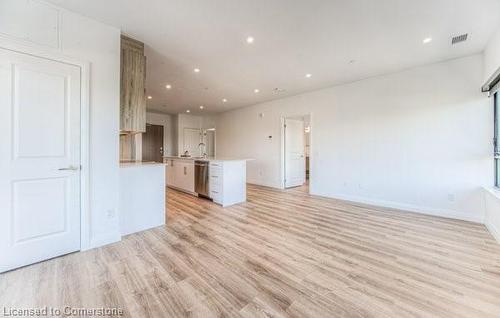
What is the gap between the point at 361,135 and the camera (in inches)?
180

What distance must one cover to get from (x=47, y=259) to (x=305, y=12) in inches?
151

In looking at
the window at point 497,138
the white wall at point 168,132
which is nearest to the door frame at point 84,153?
the window at point 497,138

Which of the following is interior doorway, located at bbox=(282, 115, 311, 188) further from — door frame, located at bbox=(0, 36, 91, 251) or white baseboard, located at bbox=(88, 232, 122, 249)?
door frame, located at bbox=(0, 36, 91, 251)

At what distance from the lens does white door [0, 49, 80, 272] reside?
1.95m

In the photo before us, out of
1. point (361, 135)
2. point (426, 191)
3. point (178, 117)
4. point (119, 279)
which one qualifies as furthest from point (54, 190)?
point (178, 117)

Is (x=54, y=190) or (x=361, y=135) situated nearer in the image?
(x=54, y=190)

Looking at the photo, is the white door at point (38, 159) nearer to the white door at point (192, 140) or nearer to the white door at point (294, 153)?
the white door at point (294, 153)

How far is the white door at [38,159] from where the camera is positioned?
6.41 ft

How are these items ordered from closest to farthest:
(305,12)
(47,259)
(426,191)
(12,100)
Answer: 1. (12,100)
2. (47,259)
3. (305,12)
4. (426,191)

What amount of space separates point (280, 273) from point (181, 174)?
4.37 meters

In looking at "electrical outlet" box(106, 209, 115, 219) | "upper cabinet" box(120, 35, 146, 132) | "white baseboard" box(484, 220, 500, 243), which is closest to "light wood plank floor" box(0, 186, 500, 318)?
"white baseboard" box(484, 220, 500, 243)

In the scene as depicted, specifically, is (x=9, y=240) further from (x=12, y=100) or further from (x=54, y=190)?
(x=12, y=100)

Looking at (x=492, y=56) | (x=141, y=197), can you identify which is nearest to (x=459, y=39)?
(x=492, y=56)

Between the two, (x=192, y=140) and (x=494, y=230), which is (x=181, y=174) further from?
(x=494, y=230)
